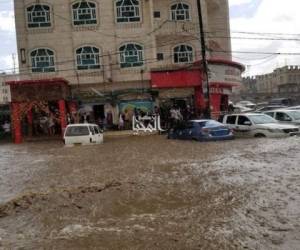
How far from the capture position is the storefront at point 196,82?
3659cm

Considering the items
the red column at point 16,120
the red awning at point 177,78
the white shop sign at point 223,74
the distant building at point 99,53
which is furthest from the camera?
the distant building at point 99,53

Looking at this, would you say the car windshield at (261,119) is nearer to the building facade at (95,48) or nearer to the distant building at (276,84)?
the building facade at (95,48)

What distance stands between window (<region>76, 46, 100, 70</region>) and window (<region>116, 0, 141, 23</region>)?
3.00m

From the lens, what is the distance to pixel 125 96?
3800 cm

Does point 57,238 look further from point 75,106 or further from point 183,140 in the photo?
point 75,106

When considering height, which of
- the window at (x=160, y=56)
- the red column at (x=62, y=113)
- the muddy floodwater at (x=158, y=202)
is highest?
the window at (x=160, y=56)

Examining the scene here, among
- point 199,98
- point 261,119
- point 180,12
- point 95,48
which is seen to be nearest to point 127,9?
point 95,48

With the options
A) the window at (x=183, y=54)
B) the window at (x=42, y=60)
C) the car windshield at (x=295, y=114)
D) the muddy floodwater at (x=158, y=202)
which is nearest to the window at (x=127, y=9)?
the window at (x=183, y=54)

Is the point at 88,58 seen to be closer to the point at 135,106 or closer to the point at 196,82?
the point at 135,106

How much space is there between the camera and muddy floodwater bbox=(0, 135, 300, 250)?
24.9 ft

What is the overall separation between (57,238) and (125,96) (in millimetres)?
30388

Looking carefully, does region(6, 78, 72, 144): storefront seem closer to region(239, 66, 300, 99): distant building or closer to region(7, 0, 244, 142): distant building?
region(7, 0, 244, 142): distant building

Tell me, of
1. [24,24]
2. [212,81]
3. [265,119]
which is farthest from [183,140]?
[24,24]

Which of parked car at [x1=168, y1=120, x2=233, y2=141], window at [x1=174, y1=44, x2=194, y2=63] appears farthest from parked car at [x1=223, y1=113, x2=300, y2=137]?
window at [x1=174, y1=44, x2=194, y2=63]
